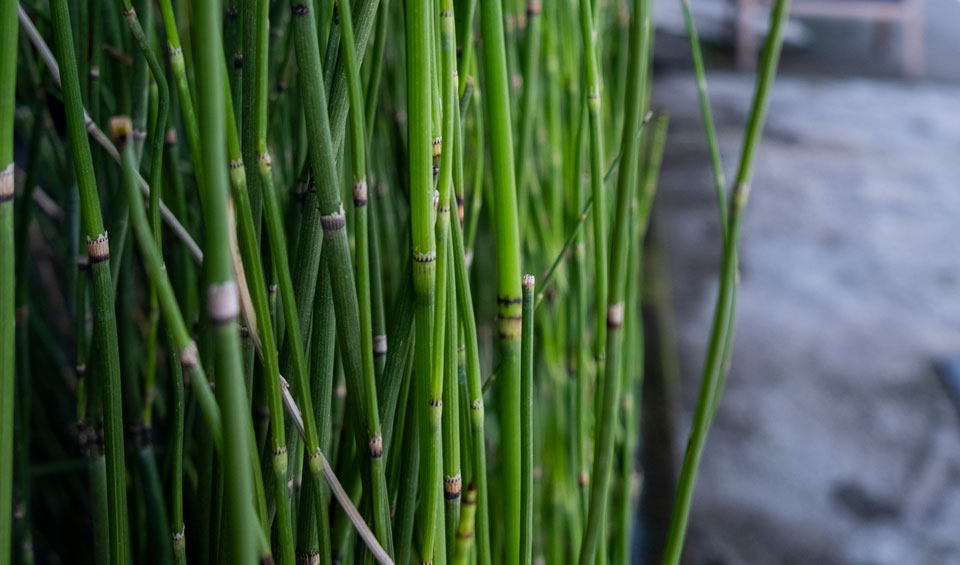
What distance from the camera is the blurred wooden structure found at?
319cm

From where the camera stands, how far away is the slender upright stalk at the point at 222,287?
186mm

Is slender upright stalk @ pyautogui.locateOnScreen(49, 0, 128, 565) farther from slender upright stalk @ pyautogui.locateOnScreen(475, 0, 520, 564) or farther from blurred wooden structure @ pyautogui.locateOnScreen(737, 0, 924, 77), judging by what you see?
blurred wooden structure @ pyautogui.locateOnScreen(737, 0, 924, 77)

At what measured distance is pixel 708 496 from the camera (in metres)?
1.30

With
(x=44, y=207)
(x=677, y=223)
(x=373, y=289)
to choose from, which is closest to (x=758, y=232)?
(x=677, y=223)

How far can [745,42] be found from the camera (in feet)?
10.8

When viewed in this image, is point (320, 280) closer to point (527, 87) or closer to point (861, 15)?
point (527, 87)

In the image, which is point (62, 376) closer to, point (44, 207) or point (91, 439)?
point (44, 207)

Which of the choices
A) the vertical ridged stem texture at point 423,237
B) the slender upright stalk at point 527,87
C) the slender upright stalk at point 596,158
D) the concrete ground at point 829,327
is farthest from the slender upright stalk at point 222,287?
the concrete ground at point 829,327

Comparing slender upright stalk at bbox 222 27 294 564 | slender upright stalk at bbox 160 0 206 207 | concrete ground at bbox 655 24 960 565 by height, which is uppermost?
slender upright stalk at bbox 160 0 206 207

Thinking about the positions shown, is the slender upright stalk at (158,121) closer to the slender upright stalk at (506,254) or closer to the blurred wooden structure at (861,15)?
the slender upright stalk at (506,254)

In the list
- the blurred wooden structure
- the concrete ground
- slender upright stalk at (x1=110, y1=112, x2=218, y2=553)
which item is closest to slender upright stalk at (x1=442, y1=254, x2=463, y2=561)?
slender upright stalk at (x1=110, y1=112, x2=218, y2=553)

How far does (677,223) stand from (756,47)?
1.59 metres

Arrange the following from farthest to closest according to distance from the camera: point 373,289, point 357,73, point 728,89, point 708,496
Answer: point 728,89 → point 708,496 → point 373,289 → point 357,73

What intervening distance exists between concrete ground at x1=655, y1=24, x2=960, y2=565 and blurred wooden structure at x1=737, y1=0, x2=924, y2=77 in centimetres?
31
